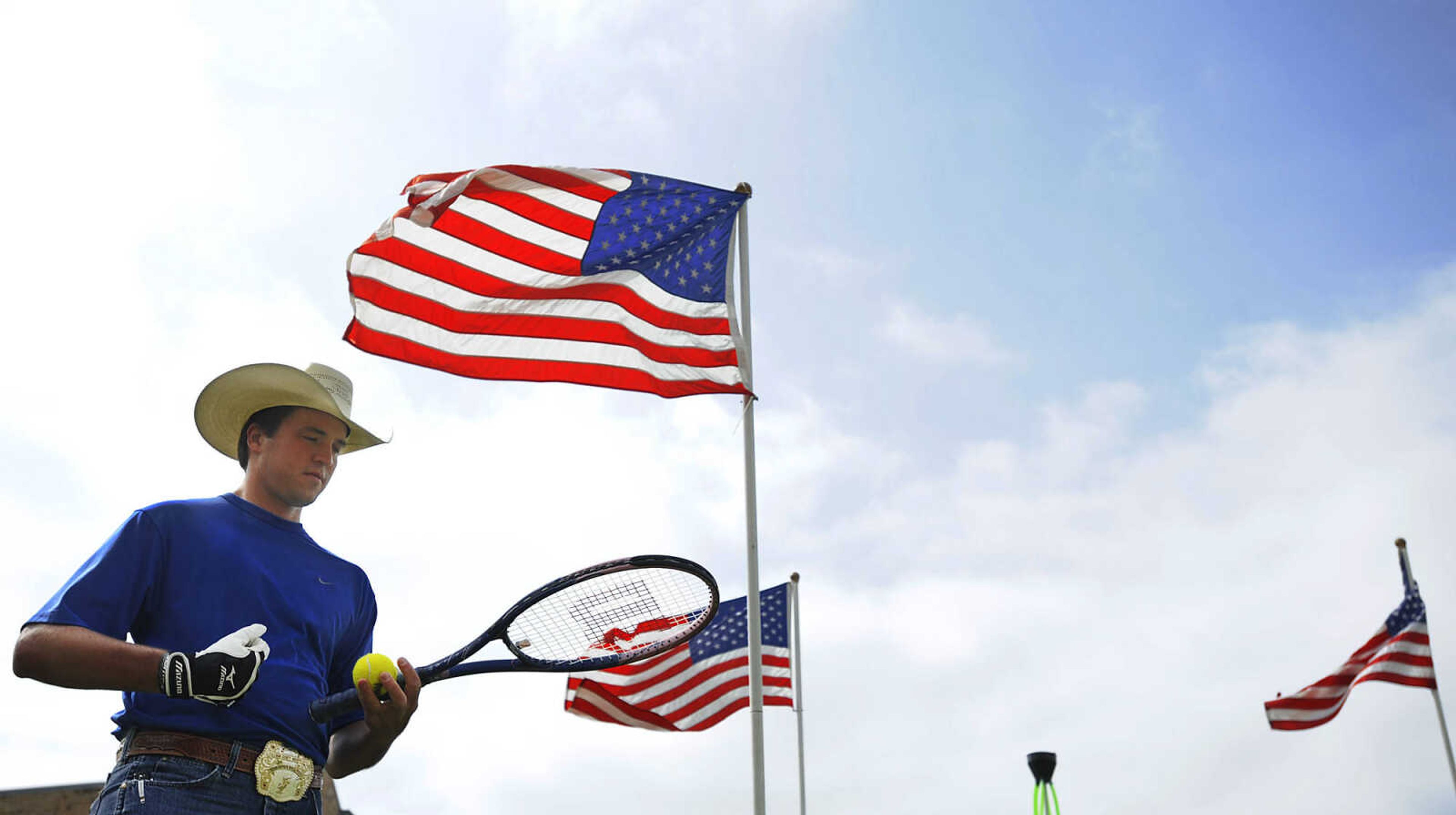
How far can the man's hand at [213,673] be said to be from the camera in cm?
301

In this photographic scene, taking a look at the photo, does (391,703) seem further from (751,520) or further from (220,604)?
(751,520)

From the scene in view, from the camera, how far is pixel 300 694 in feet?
11.7

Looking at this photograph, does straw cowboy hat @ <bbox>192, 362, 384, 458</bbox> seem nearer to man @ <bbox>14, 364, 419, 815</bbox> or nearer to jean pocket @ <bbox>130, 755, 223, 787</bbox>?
man @ <bbox>14, 364, 419, 815</bbox>

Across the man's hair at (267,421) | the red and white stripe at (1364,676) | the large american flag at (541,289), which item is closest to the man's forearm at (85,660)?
the man's hair at (267,421)

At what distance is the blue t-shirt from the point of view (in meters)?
3.30

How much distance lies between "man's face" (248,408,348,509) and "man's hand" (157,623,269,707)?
100 cm

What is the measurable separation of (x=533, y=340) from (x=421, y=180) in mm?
1396

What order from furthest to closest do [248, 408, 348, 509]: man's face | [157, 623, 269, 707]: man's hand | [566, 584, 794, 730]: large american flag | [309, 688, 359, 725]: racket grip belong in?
[566, 584, 794, 730]: large american flag
[248, 408, 348, 509]: man's face
[309, 688, 359, 725]: racket grip
[157, 623, 269, 707]: man's hand

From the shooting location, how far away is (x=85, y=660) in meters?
3.10

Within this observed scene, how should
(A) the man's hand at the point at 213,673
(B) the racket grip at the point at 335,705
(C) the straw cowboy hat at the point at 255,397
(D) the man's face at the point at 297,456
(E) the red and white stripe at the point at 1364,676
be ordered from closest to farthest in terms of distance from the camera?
1. (A) the man's hand at the point at 213,673
2. (B) the racket grip at the point at 335,705
3. (D) the man's face at the point at 297,456
4. (C) the straw cowboy hat at the point at 255,397
5. (E) the red and white stripe at the point at 1364,676

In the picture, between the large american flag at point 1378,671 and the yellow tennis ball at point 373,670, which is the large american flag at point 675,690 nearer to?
the large american flag at point 1378,671

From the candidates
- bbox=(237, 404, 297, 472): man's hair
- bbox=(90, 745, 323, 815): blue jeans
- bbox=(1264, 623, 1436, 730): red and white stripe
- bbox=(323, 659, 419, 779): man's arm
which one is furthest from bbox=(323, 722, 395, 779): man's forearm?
bbox=(1264, 623, 1436, 730): red and white stripe

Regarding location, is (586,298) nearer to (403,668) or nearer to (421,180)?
(421,180)

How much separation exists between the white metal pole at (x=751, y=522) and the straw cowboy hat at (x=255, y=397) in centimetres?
452
